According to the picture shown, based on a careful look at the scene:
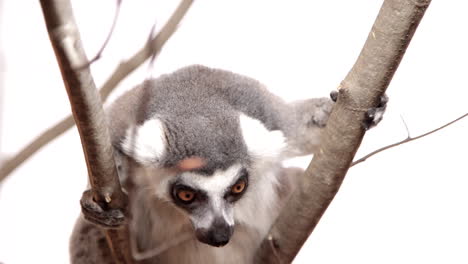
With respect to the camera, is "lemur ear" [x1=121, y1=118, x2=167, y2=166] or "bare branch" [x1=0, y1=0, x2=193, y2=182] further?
"lemur ear" [x1=121, y1=118, x2=167, y2=166]

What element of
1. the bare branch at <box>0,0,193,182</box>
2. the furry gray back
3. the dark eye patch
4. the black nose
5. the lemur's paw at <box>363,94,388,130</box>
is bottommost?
the black nose

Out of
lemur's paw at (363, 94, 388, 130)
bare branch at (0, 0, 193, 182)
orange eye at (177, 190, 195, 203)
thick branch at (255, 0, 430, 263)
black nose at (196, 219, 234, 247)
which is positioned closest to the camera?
bare branch at (0, 0, 193, 182)

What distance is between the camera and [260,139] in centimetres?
237

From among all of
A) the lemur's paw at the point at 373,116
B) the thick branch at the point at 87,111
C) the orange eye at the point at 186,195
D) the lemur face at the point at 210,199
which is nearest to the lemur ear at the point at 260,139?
the lemur face at the point at 210,199

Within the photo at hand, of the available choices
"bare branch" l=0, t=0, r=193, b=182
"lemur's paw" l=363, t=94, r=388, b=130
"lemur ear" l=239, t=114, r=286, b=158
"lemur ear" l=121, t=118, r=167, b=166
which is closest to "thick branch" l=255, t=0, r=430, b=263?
"lemur's paw" l=363, t=94, r=388, b=130

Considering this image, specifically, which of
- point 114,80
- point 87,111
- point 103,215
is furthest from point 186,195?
point 114,80

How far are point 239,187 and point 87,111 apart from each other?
107 cm

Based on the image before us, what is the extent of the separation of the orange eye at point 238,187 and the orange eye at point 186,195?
16 cm

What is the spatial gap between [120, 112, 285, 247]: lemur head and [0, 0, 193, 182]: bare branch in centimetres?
106

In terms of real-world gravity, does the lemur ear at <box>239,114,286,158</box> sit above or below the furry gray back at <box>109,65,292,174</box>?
below

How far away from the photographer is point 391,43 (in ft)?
5.76

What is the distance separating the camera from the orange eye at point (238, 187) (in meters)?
2.34

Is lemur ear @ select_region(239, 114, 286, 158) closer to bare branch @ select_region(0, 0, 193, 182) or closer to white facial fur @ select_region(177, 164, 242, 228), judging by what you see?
white facial fur @ select_region(177, 164, 242, 228)

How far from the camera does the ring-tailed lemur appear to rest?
2252 mm
